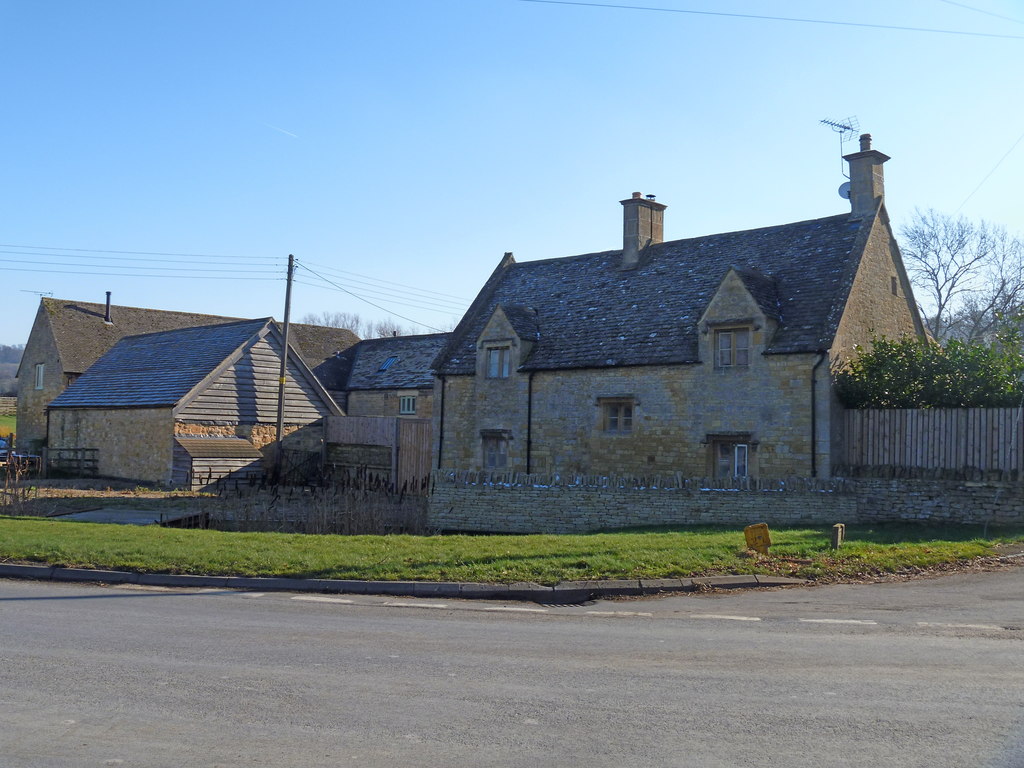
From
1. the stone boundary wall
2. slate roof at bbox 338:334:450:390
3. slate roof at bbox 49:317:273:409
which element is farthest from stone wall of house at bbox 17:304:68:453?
the stone boundary wall

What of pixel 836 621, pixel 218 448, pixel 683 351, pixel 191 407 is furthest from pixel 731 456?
pixel 191 407

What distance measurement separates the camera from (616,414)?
82.5ft

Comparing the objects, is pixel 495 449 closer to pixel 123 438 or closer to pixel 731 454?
pixel 731 454

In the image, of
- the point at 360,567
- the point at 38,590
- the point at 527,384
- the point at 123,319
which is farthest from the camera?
the point at 123,319

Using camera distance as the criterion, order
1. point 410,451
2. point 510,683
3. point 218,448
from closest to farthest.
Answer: point 510,683 → point 410,451 → point 218,448

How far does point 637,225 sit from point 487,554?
701 inches

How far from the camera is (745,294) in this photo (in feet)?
74.9

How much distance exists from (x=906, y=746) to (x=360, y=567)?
867 centimetres

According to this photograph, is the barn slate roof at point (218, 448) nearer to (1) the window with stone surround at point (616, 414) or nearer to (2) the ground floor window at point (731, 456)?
(1) the window with stone surround at point (616, 414)

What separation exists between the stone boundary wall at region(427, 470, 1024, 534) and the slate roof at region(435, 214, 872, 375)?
4041 mm

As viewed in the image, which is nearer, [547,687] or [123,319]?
[547,687]

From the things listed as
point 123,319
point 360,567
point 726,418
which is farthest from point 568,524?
point 123,319

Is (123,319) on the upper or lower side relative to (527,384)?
upper

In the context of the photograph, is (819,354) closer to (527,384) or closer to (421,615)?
(527,384)
